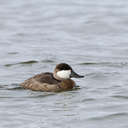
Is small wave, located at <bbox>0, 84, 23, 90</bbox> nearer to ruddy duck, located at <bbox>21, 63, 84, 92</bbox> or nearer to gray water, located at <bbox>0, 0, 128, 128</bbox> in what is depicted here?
gray water, located at <bbox>0, 0, 128, 128</bbox>

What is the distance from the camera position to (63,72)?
46.0 feet

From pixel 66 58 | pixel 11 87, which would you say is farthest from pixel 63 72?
pixel 66 58

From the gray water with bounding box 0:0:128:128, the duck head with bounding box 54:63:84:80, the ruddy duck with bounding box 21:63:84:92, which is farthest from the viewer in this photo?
the duck head with bounding box 54:63:84:80

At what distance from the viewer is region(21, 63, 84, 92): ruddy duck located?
45.2ft

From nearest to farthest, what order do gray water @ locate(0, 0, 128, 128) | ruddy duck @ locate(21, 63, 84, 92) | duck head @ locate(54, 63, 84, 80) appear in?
1. gray water @ locate(0, 0, 128, 128)
2. ruddy duck @ locate(21, 63, 84, 92)
3. duck head @ locate(54, 63, 84, 80)

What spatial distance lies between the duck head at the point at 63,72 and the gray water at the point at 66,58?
1.37ft

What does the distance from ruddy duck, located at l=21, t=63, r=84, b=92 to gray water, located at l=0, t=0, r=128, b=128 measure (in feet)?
0.73

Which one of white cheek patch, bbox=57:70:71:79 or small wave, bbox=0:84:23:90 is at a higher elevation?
white cheek patch, bbox=57:70:71:79

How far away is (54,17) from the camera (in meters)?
24.5

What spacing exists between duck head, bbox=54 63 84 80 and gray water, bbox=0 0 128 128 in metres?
0.42

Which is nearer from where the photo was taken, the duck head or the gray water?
the gray water

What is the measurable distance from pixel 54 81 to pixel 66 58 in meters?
3.55

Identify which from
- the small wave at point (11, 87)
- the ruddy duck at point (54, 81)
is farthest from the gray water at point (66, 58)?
the ruddy duck at point (54, 81)

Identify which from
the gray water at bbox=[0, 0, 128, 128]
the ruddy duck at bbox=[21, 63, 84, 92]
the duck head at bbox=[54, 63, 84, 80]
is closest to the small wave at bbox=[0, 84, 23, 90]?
the gray water at bbox=[0, 0, 128, 128]
